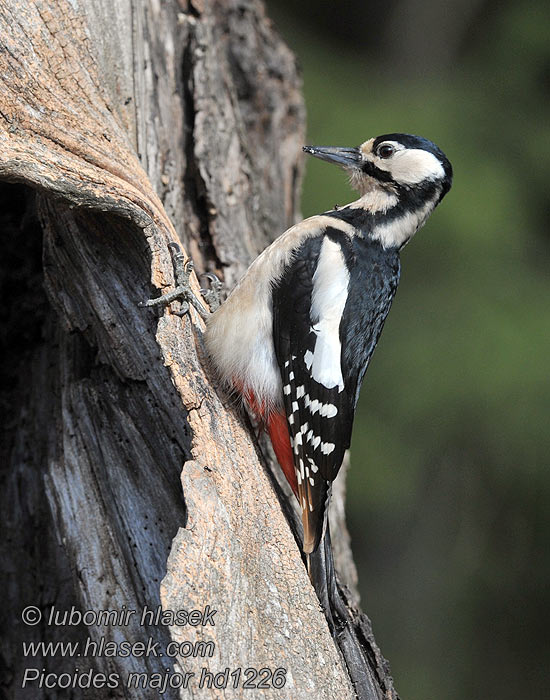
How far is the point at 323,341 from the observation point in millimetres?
2625

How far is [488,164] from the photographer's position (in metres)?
5.21

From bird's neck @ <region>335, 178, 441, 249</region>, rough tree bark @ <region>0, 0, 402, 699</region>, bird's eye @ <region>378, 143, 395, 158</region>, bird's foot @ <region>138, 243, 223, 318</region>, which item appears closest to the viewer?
rough tree bark @ <region>0, 0, 402, 699</region>

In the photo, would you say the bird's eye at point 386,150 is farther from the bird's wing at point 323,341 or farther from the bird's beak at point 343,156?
the bird's wing at point 323,341

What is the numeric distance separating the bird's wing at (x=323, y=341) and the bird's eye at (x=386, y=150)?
1.34 feet

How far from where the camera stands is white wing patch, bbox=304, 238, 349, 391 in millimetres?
2605

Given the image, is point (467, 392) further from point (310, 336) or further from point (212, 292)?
point (310, 336)

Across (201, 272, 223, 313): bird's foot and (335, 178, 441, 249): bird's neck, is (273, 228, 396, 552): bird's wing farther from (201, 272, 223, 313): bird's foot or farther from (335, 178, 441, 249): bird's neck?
(201, 272, 223, 313): bird's foot

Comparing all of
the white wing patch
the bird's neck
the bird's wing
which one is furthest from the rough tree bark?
the bird's neck

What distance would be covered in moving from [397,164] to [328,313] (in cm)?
67

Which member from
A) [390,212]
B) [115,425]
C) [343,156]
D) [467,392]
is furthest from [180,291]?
[467,392]

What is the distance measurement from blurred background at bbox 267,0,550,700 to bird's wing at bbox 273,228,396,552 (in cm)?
219

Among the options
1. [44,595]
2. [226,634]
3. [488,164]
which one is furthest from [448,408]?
[226,634]

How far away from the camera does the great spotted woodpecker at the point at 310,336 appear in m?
2.55

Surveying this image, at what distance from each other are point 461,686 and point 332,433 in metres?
3.55
